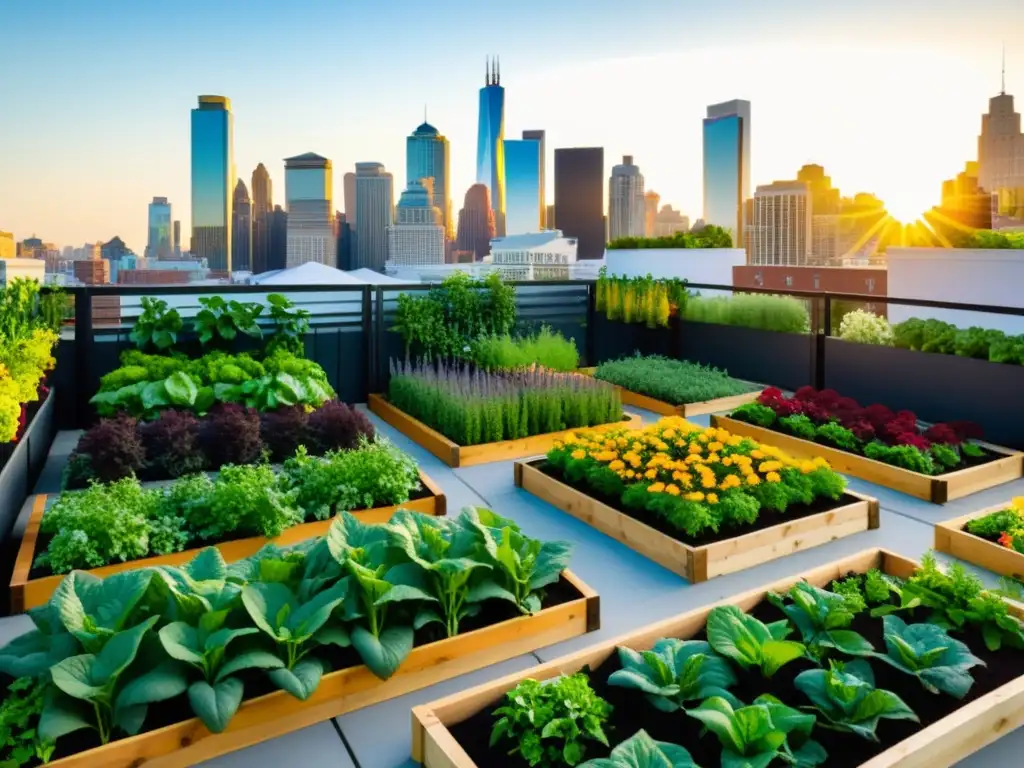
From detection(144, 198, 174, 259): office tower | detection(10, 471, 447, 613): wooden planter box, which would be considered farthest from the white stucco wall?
detection(144, 198, 174, 259): office tower

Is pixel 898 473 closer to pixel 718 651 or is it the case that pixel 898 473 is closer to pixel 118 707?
pixel 718 651

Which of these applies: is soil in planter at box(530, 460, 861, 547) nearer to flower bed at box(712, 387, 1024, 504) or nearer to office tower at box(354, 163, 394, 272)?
flower bed at box(712, 387, 1024, 504)

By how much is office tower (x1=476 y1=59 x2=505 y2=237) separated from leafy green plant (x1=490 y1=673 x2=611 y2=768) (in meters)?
42.6

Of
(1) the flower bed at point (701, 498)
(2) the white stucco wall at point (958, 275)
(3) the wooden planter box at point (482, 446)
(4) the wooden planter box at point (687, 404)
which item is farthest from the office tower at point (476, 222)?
(1) the flower bed at point (701, 498)

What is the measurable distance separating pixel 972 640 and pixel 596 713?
145cm

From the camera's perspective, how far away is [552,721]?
2.15m

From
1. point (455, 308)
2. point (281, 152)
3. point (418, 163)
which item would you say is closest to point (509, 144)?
point (418, 163)

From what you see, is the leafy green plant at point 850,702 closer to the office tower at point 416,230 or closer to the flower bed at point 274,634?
the flower bed at point 274,634

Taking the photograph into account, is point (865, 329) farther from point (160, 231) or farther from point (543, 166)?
point (543, 166)

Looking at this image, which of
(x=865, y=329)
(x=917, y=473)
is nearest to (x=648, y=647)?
(x=917, y=473)

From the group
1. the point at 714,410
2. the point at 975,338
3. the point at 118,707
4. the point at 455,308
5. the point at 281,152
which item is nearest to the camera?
the point at 118,707

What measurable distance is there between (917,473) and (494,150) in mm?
42220

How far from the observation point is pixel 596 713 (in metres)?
2.26

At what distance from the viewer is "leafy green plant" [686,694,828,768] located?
6.79 ft
